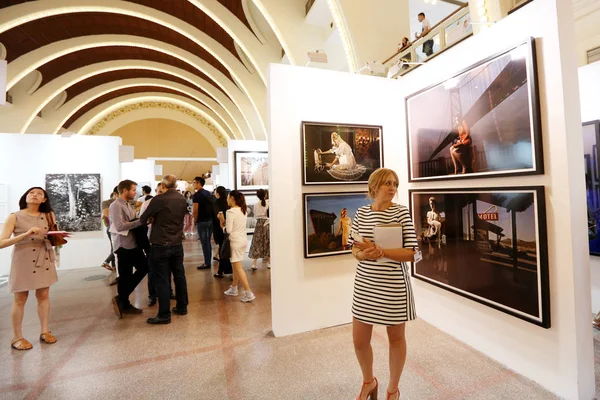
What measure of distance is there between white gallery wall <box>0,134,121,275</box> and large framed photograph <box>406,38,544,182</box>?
7415mm

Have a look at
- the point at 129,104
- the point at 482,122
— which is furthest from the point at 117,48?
the point at 482,122

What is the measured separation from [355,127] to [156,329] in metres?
3.72

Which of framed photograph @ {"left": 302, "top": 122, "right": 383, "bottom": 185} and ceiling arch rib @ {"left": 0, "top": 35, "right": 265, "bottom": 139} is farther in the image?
ceiling arch rib @ {"left": 0, "top": 35, "right": 265, "bottom": 139}

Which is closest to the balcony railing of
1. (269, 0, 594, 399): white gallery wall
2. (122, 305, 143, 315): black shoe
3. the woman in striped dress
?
(269, 0, 594, 399): white gallery wall

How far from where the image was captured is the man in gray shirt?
13.9 feet

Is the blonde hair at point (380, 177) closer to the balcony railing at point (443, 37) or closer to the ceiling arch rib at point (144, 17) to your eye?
the balcony railing at point (443, 37)

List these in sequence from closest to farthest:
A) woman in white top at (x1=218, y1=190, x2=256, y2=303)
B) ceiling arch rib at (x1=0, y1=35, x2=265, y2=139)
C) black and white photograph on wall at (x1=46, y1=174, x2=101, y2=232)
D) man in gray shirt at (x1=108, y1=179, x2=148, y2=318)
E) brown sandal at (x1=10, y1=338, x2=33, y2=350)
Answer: brown sandal at (x1=10, y1=338, x2=33, y2=350)
man in gray shirt at (x1=108, y1=179, x2=148, y2=318)
woman in white top at (x1=218, y1=190, x2=256, y2=303)
black and white photograph on wall at (x1=46, y1=174, x2=101, y2=232)
ceiling arch rib at (x1=0, y1=35, x2=265, y2=139)

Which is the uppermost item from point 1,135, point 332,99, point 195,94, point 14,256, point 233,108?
point 195,94

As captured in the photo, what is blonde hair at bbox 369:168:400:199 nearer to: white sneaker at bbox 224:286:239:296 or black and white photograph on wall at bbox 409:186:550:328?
black and white photograph on wall at bbox 409:186:550:328

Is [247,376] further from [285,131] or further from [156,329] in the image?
[285,131]

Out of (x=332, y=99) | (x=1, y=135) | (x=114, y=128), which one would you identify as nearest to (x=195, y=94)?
(x=114, y=128)

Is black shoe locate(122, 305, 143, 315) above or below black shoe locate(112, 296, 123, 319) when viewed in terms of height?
below

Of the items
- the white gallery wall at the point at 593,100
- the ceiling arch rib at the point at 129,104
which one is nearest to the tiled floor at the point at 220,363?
the white gallery wall at the point at 593,100

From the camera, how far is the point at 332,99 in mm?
3879
